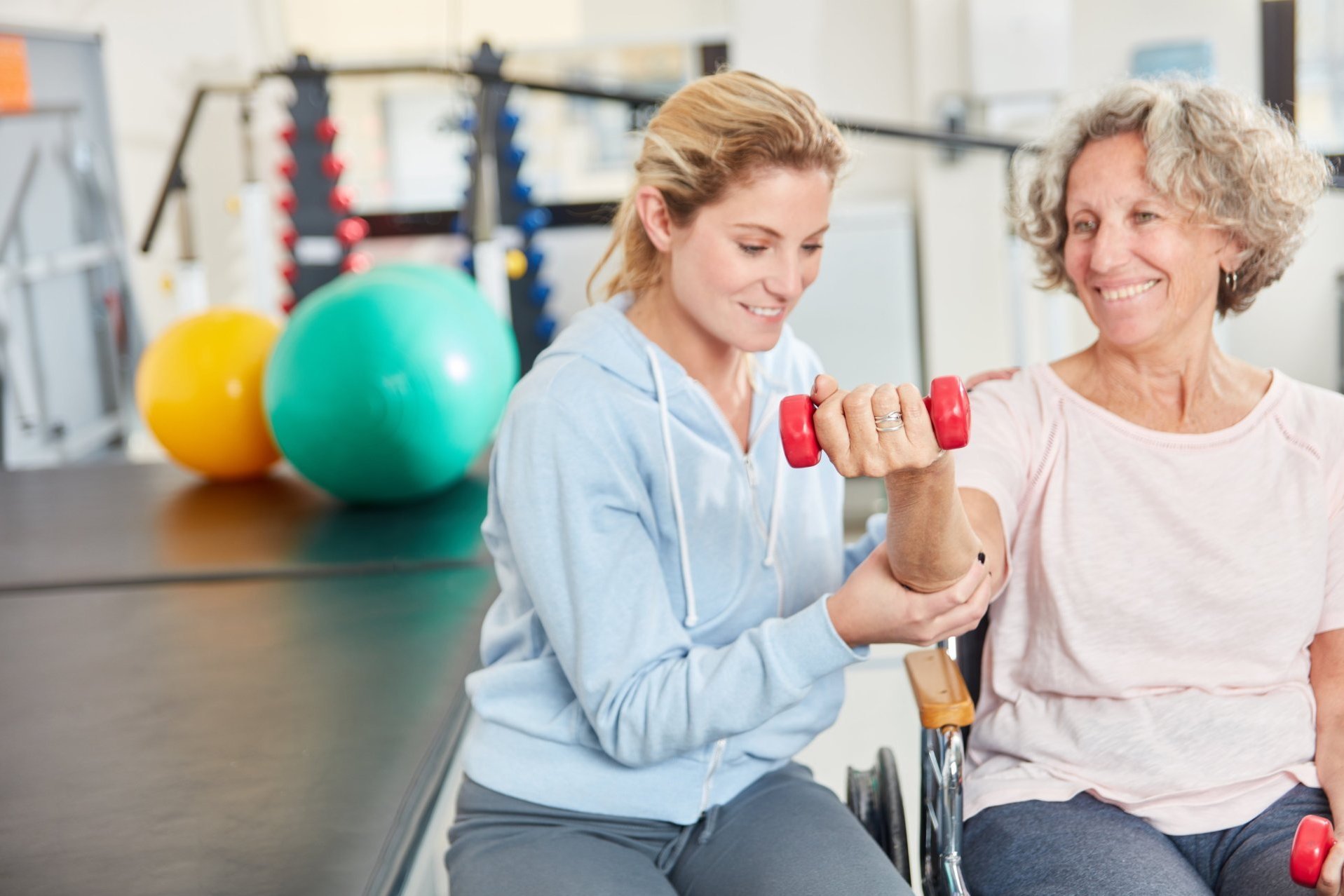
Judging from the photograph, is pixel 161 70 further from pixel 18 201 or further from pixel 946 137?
pixel 946 137

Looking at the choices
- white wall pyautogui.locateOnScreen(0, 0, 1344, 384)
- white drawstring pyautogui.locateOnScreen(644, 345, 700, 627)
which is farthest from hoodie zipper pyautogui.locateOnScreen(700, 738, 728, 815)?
white wall pyautogui.locateOnScreen(0, 0, 1344, 384)

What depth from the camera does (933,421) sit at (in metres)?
1.03

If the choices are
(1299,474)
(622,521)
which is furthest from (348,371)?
(1299,474)

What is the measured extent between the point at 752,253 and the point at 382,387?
1.60 m

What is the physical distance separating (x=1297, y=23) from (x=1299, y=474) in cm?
439

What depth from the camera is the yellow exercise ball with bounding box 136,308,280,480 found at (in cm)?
319

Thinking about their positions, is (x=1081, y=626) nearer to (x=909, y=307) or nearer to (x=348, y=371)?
(x=348, y=371)

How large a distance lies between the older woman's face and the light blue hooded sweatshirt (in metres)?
0.40

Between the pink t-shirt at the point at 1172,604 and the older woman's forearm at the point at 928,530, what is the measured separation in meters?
0.18

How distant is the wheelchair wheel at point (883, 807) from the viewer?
5.06ft

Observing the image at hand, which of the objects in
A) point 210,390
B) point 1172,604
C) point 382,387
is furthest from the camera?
point 210,390

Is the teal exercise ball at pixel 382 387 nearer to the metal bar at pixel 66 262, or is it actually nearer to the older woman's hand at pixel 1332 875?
the older woman's hand at pixel 1332 875

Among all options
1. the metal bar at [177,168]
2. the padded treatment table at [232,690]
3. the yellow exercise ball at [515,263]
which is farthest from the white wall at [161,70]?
the padded treatment table at [232,690]

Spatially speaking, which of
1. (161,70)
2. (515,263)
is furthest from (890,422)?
(161,70)
